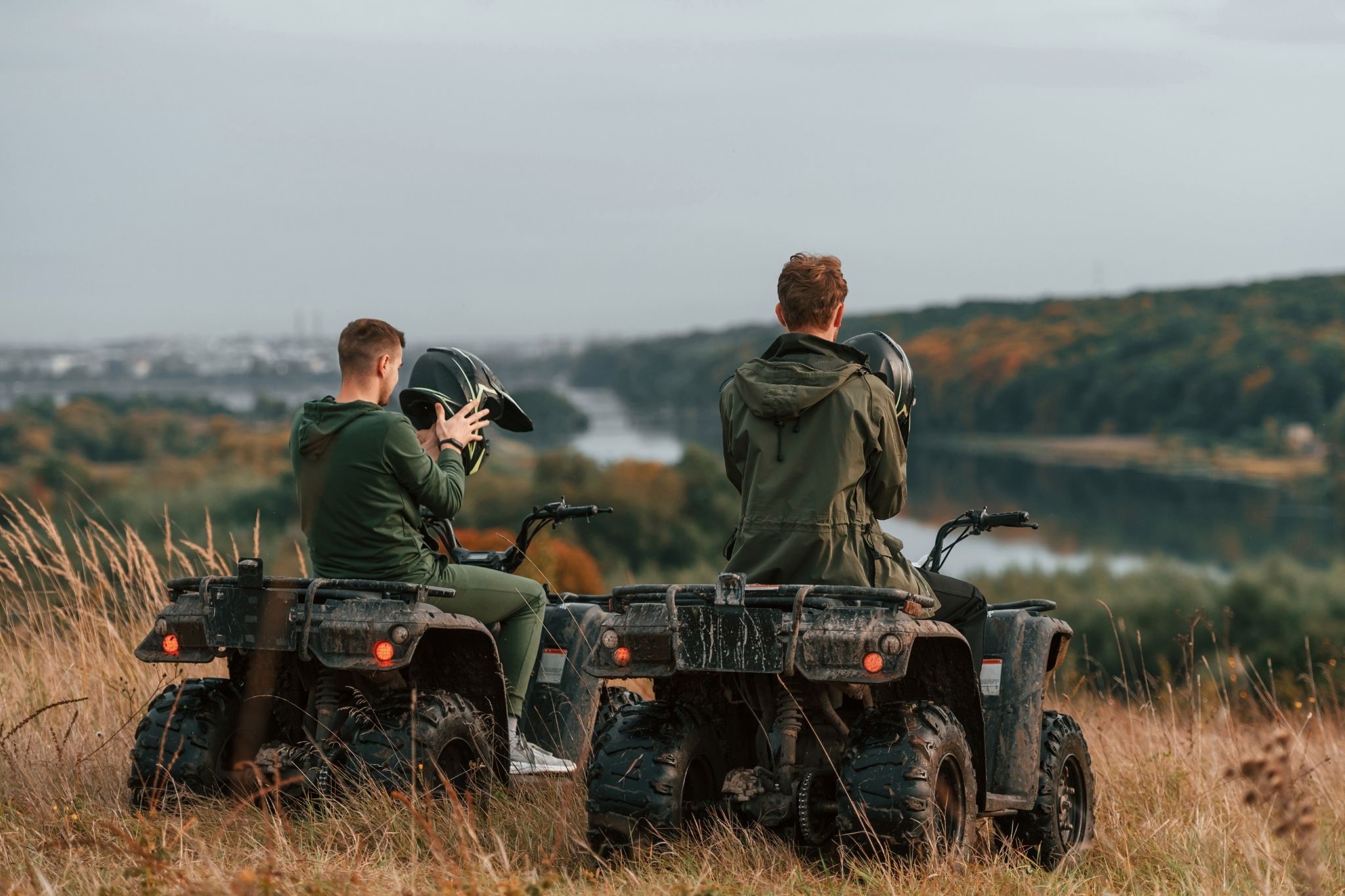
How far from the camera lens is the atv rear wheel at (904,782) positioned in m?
3.92

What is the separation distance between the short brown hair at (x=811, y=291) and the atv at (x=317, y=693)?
1457 mm

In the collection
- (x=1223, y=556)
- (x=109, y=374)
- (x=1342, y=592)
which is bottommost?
(x=1223, y=556)

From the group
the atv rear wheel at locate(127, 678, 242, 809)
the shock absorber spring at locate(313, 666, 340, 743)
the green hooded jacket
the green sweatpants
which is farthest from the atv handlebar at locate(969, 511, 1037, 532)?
the atv rear wheel at locate(127, 678, 242, 809)

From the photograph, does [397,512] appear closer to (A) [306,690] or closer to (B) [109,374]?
(A) [306,690]

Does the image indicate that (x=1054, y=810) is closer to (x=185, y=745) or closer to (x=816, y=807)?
(x=816, y=807)

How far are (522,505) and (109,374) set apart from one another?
19.8 metres

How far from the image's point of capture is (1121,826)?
5.27m

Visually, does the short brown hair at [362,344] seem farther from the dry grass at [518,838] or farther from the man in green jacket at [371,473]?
the dry grass at [518,838]

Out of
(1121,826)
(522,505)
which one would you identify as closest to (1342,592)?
(522,505)

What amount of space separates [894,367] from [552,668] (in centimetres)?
192

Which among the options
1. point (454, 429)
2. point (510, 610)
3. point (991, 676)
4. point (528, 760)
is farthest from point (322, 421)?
point (991, 676)

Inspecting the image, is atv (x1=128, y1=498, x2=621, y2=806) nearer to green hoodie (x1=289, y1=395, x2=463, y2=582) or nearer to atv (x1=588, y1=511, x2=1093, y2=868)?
green hoodie (x1=289, y1=395, x2=463, y2=582)

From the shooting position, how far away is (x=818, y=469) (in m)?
4.20

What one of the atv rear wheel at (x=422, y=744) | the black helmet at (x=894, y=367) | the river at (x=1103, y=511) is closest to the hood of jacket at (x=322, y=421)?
the atv rear wheel at (x=422, y=744)
